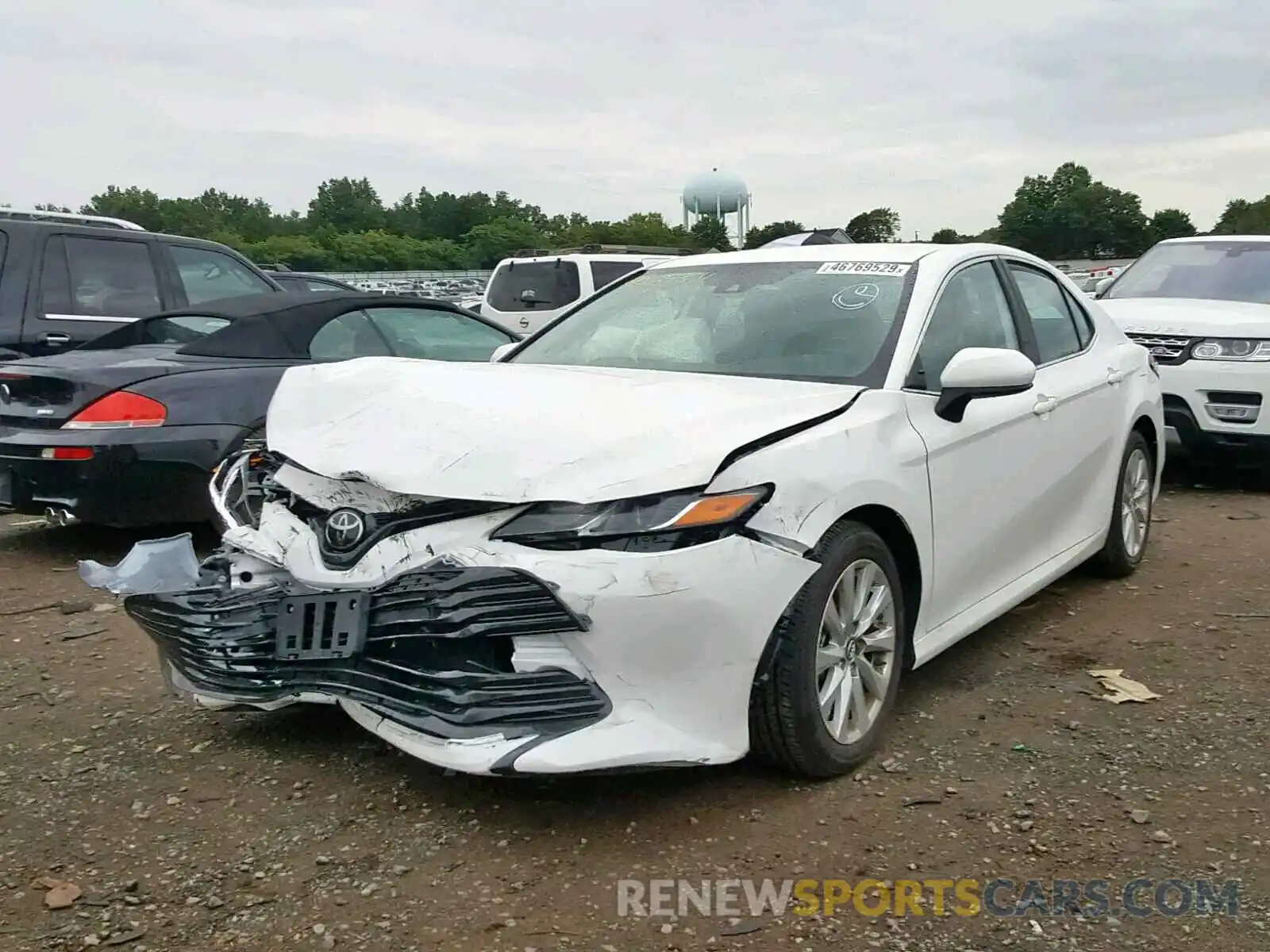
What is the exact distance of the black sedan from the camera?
17.5ft

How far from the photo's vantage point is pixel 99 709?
3.84 metres

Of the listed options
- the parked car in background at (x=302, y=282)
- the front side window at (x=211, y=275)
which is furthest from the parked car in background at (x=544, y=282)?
the front side window at (x=211, y=275)

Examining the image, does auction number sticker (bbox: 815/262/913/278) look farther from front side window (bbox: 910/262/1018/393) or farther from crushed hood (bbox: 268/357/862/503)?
crushed hood (bbox: 268/357/862/503)

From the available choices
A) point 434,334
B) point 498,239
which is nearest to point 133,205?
point 498,239

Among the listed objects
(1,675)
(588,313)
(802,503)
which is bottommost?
(1,675)

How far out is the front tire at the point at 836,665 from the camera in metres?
2.99

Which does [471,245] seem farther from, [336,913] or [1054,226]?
[336,913]

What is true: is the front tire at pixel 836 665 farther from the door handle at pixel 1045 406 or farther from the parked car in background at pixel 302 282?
the parked car in background at pixel 302 282

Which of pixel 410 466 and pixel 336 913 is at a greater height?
pixel 410 466

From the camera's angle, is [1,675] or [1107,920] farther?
[1,675]

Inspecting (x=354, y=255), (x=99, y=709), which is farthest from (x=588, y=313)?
(x=354, y=255)

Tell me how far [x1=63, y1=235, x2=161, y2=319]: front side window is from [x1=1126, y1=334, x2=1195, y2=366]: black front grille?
20.6 ft

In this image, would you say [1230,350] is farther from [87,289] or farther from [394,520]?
[87,289]

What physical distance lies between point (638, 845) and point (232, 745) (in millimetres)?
1366
